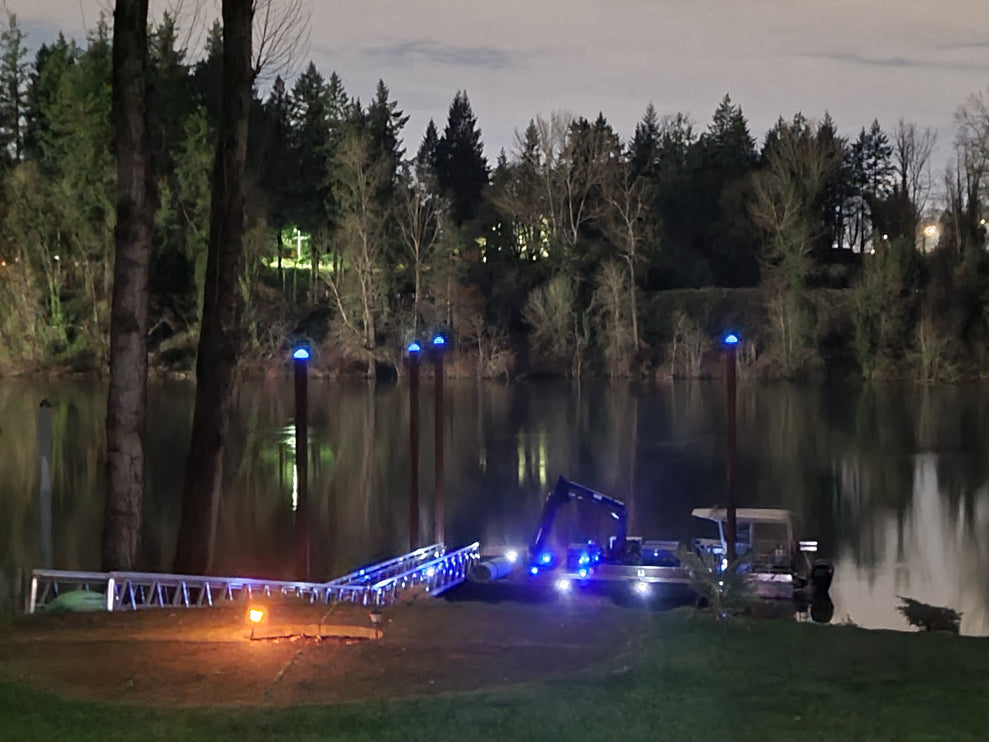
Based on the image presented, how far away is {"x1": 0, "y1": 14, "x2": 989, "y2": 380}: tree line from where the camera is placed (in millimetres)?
55562

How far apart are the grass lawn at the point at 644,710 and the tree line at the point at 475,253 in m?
49.3

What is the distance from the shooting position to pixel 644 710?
5828mm

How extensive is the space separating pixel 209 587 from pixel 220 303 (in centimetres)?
289

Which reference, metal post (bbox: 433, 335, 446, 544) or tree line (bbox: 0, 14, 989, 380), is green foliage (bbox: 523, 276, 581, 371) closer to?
tree line (bbox: 0, 14, 989, 380)

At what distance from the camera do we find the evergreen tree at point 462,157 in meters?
81.7

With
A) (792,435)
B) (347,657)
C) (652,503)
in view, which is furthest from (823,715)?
(792,435)

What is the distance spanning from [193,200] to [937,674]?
53.0 meters

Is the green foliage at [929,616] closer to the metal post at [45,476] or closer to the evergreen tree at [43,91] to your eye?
the metal post at [45,476]

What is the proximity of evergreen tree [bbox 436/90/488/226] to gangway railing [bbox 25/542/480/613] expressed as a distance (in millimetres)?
62171

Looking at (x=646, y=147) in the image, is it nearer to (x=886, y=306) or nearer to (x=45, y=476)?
(x=886, y=306)

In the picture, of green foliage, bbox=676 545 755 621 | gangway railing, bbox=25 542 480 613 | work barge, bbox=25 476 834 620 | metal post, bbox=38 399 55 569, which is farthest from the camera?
work barge, bbox=25 476 834 620

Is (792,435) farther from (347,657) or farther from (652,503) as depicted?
(347,657)

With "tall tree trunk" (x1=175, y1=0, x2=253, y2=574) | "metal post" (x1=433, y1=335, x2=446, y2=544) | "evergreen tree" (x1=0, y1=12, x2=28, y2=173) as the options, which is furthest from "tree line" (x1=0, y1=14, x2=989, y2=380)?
"tall tree trunk" (x1=175, y1=0, x2=253, y2=574)

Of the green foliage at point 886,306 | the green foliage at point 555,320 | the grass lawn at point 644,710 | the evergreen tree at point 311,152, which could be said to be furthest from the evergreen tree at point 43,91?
the grass lawn at point 644,710
